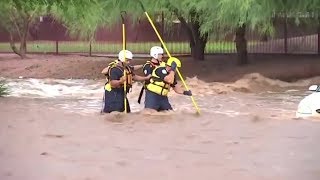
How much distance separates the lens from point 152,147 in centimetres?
982

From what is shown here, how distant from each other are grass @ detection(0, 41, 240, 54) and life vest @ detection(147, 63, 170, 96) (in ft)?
69.5

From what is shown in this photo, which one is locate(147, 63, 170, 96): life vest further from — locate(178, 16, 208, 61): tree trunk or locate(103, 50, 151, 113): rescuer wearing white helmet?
locate(178, 16, 208, 61): tree trunk

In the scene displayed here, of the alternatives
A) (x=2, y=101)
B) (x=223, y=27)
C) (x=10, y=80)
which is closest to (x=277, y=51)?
(x=223, y=27)

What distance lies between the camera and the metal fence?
3209 centimetres

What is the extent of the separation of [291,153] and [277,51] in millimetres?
24810

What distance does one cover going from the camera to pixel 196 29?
31.1m

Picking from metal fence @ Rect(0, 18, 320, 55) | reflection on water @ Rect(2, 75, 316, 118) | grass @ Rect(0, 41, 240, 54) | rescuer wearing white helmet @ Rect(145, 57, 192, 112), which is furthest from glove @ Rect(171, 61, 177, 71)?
grass @ Rect(0, 41, 240, 54)

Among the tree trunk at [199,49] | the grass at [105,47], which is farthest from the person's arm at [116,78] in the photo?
the grass at [105,47]

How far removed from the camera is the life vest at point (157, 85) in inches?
507

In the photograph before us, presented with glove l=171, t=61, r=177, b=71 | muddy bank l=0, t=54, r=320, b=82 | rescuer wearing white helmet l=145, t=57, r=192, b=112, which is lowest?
muddy bank l=0, t=54, r=320, b=82

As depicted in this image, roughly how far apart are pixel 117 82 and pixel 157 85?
2.31 ft

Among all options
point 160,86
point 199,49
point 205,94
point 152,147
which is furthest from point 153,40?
point 152,147

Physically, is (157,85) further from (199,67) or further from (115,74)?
(199,67)

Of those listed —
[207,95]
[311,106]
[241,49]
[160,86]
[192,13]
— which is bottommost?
[207,95]
